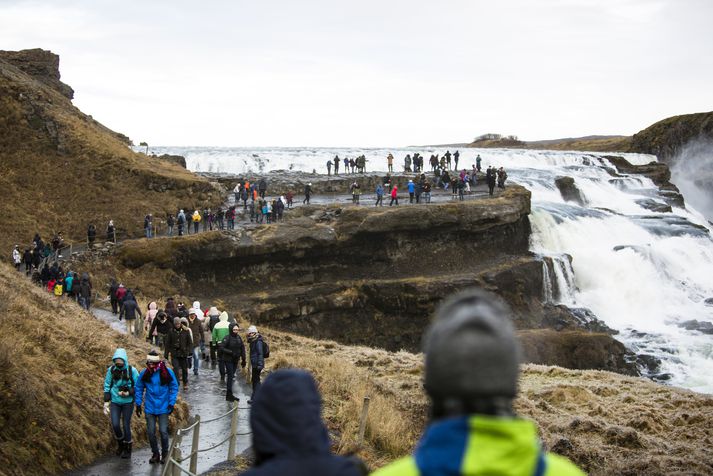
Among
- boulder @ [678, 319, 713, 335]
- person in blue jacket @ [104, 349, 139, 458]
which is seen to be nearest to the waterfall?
boulder @ [678, 319, 713, 335]

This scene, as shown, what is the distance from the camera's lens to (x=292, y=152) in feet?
210

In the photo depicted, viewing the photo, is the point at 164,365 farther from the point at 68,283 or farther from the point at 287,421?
the point at 68,283

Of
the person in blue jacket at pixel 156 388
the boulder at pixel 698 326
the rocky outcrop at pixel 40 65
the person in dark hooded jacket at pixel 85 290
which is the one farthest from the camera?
the rocky outcrop at pixel 40 65

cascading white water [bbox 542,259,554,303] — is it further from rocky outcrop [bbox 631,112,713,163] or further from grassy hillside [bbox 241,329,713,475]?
rocky outcrop [bbox 631,112,713,163]

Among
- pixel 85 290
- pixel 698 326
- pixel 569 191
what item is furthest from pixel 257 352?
pixel 569 191

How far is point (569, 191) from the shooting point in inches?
1984

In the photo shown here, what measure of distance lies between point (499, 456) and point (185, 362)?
1530 centimetres

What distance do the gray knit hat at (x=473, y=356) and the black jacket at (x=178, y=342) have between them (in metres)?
14.2

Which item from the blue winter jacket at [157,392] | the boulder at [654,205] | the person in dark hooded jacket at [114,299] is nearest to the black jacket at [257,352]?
the blue winter jacket at [157,392]

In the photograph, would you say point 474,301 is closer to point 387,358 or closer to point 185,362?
point 185,362

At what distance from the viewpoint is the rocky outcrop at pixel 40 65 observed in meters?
51.6

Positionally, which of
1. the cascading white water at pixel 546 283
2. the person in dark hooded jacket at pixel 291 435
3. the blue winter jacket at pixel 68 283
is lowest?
the cascading white water at pixel 546 283

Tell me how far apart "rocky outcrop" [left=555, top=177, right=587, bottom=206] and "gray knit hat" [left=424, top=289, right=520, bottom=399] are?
49821 mm

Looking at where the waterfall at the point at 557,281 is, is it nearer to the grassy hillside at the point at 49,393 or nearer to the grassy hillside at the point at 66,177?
the grassy hillside at the point at 66,177
